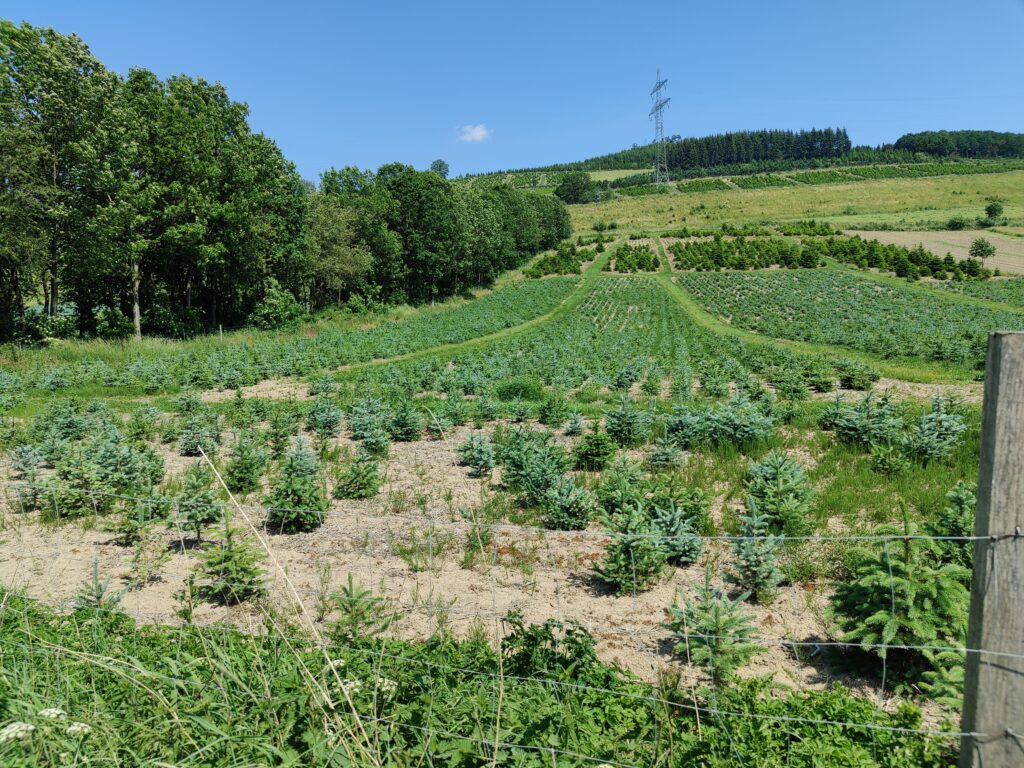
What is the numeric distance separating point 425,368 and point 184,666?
1639cm

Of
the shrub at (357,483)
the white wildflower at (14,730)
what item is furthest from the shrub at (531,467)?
the white wildflower at (14,730)

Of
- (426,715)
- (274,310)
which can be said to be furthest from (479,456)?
(274,310)

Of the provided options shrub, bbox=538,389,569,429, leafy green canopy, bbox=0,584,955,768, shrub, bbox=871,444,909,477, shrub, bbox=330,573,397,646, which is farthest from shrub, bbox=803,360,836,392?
shrub, bbox=330,573,397,646

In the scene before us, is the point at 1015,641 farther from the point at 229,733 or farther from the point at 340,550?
the point at 340,550

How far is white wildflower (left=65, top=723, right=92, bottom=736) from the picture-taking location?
2941 mm

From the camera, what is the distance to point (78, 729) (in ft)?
9.70

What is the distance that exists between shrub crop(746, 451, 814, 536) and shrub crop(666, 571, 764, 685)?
2528 millimetres

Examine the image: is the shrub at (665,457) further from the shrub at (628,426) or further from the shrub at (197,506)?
the shrub at (197,506)

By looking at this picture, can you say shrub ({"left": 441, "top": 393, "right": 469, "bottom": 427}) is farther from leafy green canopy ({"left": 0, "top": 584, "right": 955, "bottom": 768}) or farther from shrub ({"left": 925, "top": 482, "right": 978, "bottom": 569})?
shrub ({"left": 925, "top": 482, "right": 978, "bottom": 569})

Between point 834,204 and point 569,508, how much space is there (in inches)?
4608

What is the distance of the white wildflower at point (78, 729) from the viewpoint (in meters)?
2.94

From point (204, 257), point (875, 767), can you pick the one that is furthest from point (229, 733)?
point (204, 257)

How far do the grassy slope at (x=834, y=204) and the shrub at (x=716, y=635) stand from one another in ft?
311

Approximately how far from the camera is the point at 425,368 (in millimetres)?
19938
